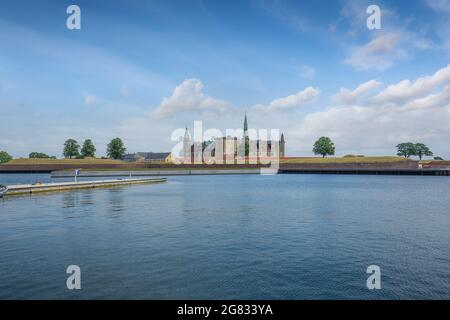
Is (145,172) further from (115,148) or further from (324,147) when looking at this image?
(324,147)

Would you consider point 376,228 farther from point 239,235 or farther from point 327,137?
point 327,137

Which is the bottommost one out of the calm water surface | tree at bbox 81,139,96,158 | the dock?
the calm water surface

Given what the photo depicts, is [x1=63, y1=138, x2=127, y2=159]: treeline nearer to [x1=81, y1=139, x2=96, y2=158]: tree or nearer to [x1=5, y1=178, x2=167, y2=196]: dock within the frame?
[x1=81, y1=139, x2=96, y2=158]: tree

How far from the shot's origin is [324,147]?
183m

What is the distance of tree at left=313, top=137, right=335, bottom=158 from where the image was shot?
183 metres

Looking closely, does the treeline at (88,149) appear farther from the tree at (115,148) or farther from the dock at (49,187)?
the dock at (49,187)

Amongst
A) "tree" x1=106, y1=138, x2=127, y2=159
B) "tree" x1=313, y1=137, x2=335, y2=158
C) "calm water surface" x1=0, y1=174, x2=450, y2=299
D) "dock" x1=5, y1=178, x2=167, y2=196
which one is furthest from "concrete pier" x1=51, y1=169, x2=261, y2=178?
"calm water surface" x1=0, y1=174, x2=450, y2=299

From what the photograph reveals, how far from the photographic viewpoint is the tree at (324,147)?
601ft

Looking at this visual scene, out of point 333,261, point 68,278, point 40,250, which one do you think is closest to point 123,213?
point 40,250

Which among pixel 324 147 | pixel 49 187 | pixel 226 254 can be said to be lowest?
pixel 226 254

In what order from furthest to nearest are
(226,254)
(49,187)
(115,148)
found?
1. (115,148)
2. (49,187)
3. (226,254)

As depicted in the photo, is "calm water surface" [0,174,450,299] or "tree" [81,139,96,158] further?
"tree" [81,139,96,158]

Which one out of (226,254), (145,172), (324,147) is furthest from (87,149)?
(226,254)

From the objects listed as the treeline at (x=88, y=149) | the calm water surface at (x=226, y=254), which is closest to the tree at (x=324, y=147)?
the treeline at (x=88, y=149)
